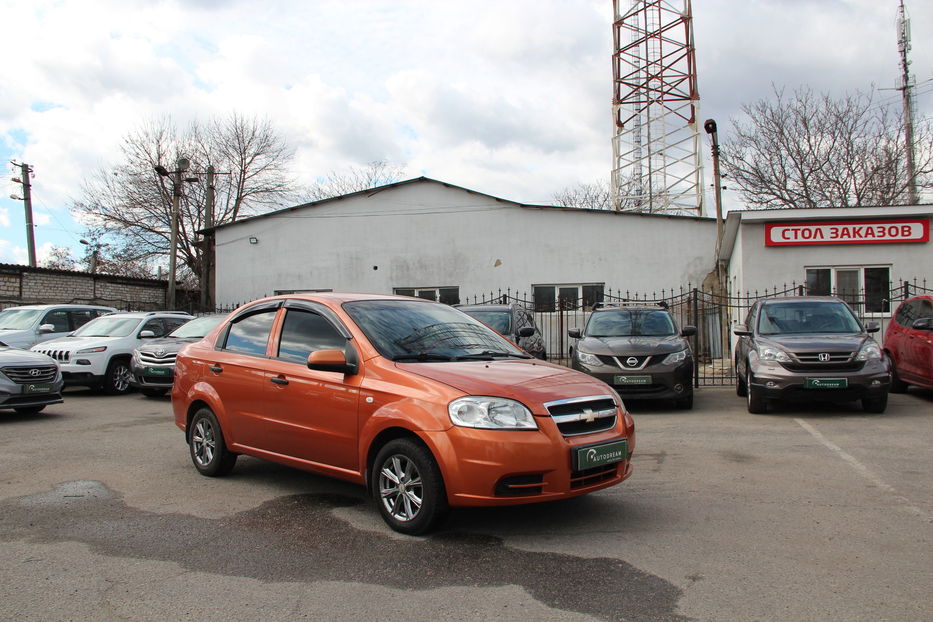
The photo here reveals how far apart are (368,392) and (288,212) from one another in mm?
20374

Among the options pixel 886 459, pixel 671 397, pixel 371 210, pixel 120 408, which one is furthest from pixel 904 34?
pixel 120 408

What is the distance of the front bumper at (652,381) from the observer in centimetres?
1046

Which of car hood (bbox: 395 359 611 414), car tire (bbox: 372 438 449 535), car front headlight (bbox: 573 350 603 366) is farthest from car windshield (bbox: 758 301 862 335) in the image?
car tire (bbox: 372 438 449 535)

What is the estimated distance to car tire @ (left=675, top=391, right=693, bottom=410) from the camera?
10750 millimetres

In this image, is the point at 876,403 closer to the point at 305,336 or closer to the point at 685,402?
the point at 685,402

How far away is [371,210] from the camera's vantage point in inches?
929

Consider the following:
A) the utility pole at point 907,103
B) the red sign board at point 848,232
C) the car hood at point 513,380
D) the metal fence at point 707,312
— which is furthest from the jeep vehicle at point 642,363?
the utility pole at point 907,103

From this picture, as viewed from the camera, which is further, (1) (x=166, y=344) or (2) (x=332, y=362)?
(1) (x=166, y=344)

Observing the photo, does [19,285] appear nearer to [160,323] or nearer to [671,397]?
[160,323]

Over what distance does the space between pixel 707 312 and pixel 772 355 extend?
10.9 metres

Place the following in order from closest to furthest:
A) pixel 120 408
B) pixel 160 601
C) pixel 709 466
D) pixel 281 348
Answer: pixel 160 601 → pixel 281 348 → pixel 709 466 → pixel 120 408

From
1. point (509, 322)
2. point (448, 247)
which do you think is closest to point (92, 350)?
point (509, 322)

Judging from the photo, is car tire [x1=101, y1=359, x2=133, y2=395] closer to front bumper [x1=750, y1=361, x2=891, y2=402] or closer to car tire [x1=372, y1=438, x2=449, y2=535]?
car tire [x1=372, y1=438, x2=449, y2=535]

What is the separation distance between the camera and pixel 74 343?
1375cm
